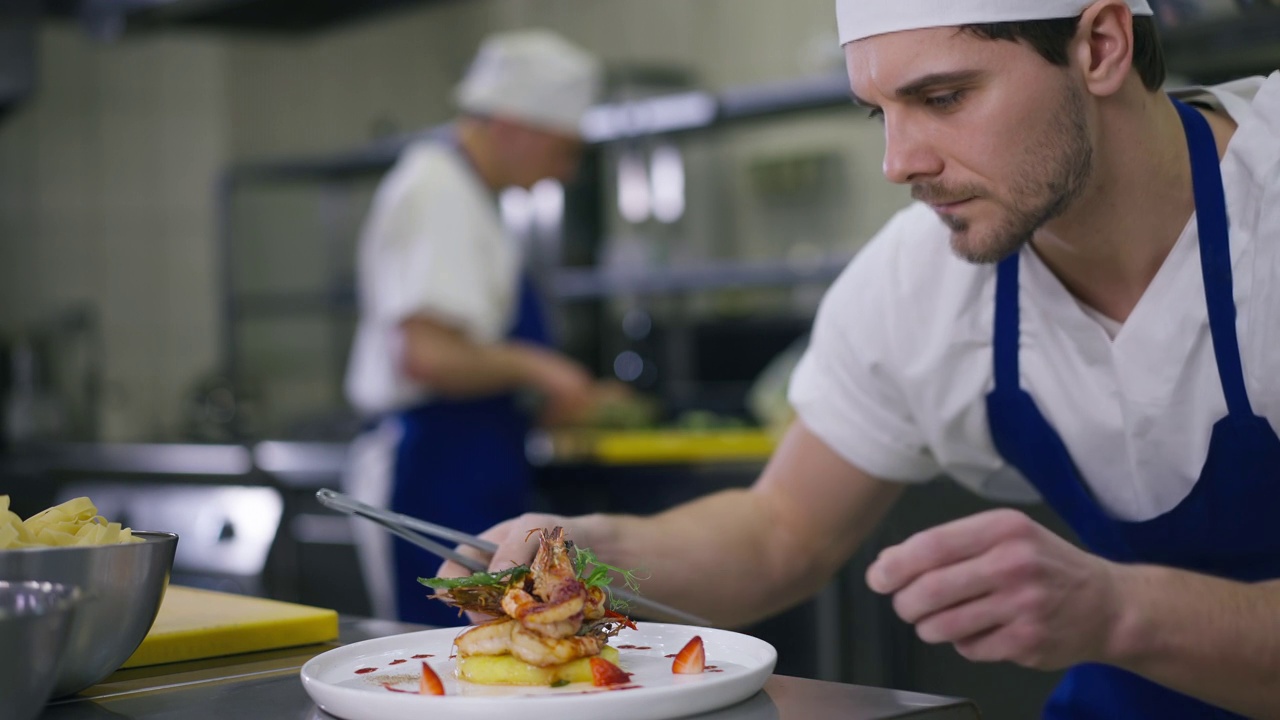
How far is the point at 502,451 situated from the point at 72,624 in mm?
2138

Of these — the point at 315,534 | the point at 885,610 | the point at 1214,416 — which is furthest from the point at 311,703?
the point at 315,534

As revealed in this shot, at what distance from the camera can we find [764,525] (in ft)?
5.16

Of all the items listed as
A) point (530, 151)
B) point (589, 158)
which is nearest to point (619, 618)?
point (530, 151)

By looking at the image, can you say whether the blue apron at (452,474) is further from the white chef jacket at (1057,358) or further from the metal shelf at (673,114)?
the metal shelf at (673,114)

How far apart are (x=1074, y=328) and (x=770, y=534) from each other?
40 centimetres

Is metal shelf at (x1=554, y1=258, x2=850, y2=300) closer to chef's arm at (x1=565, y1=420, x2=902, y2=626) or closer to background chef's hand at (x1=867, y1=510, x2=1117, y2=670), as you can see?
chef's arm at (x1=565, y1=420, x2=902, y2=626)

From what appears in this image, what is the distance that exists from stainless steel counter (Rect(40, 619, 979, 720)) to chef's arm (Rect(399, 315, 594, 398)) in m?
1.80

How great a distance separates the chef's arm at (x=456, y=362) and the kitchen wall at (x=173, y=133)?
276 centimetres

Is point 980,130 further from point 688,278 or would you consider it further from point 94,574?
point 688,278

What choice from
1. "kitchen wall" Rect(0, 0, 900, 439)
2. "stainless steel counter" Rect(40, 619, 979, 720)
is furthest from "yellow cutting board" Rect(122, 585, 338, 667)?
"kitchen wall" Rect(0, 0, 900, 439)

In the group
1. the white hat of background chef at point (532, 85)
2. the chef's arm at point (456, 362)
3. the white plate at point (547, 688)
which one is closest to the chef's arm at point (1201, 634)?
the white plate at point (547, 688)

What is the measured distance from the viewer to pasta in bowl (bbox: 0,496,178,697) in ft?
2.90

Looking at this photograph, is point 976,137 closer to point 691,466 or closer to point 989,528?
point 989,528

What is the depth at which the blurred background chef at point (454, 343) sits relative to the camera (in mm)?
2912
